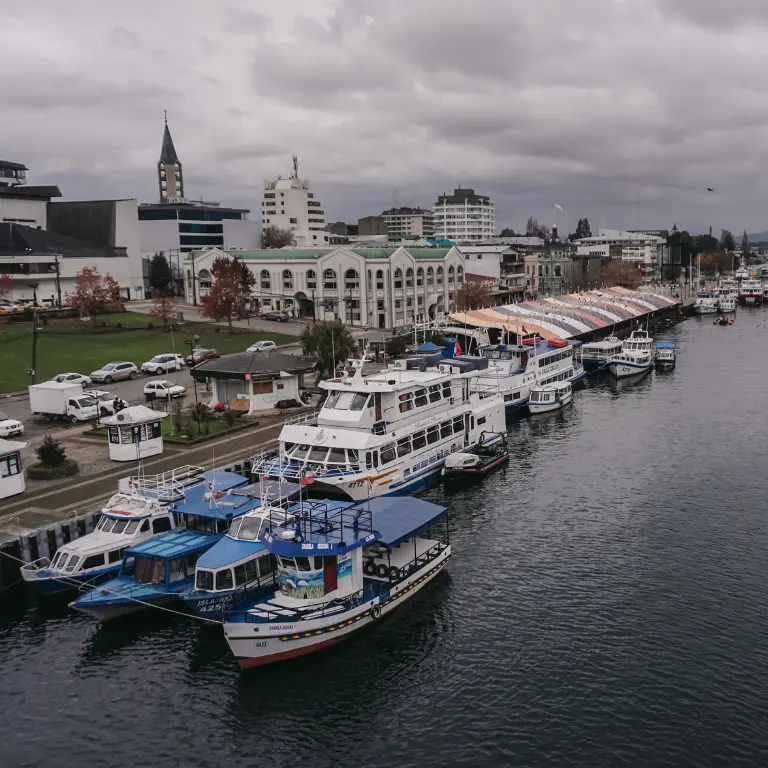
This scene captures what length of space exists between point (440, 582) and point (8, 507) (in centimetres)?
2533

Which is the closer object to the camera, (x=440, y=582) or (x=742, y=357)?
(x=440, y=582)

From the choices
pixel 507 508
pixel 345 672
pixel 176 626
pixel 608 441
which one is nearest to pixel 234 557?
pixel 176 626

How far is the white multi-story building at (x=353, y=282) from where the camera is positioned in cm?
13662

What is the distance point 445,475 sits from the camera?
5775 cm

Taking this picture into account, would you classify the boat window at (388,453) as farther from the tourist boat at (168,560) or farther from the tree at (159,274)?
the tree at (159,274)

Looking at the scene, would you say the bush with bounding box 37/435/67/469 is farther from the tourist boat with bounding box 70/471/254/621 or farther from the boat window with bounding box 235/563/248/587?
the boat window with bounding box 235/563/248/587

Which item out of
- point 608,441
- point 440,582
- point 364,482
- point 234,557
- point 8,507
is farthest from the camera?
point 608,441

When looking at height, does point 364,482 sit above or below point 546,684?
above

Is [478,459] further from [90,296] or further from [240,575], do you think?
[90,296]

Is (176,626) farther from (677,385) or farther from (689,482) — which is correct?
(677,385)

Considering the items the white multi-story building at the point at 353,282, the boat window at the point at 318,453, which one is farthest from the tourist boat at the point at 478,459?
the white multi-story building at the point at 353,282

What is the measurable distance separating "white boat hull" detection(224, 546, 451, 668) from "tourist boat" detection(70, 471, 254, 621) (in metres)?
5.16

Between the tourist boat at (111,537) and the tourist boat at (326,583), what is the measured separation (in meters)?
8.02

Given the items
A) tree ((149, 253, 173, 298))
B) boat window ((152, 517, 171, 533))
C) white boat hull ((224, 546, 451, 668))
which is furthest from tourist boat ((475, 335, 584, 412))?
tree ((149, 253, 173, 298))
